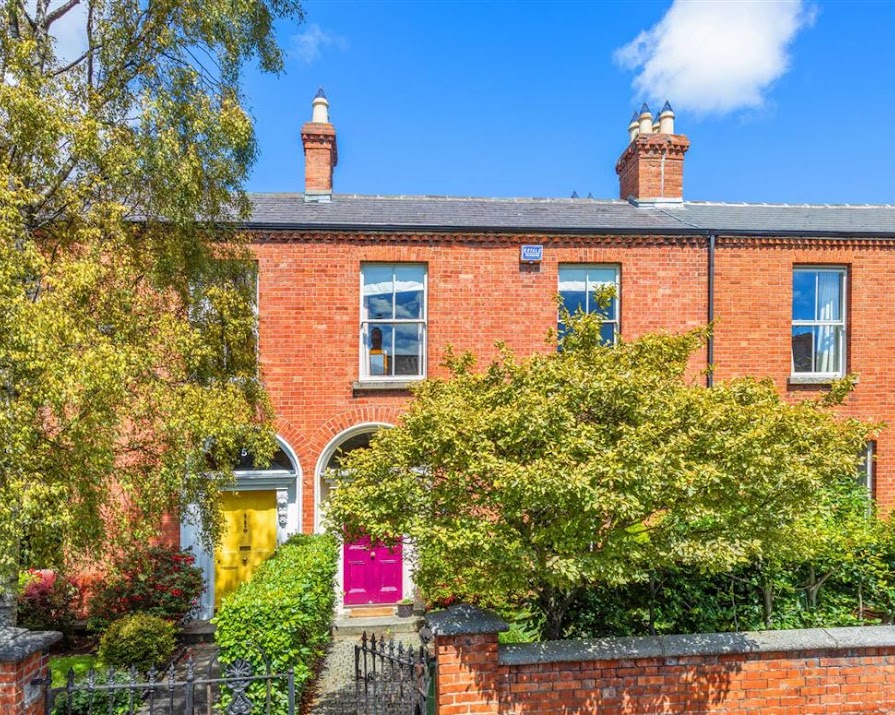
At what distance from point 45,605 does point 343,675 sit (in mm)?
5337

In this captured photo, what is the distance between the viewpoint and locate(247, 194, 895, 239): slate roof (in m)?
11.1

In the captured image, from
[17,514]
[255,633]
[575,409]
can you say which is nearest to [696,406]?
[575,409]

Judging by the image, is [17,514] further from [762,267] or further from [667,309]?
[762,267]

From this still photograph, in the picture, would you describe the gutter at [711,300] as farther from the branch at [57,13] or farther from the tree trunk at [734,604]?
the branch at [57,13]

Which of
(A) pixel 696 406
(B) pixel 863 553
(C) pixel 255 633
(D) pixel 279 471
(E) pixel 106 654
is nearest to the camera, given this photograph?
(A) pixel 696 406

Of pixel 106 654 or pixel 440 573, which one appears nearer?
pixel 440 573

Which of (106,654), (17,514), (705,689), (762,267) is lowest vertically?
(106,654)

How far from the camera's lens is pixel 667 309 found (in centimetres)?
1144

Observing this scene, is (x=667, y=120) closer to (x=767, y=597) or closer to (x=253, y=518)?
(x=767, y=597)

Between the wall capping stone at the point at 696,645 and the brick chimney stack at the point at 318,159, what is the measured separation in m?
10.4

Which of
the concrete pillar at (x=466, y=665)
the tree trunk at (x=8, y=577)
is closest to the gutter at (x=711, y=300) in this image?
the concrete pillar at (x=466, y=665)

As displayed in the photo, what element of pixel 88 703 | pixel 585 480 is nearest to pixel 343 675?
pixel 88 703

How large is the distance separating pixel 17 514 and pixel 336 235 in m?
7.14

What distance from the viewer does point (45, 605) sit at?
9.44 metres
